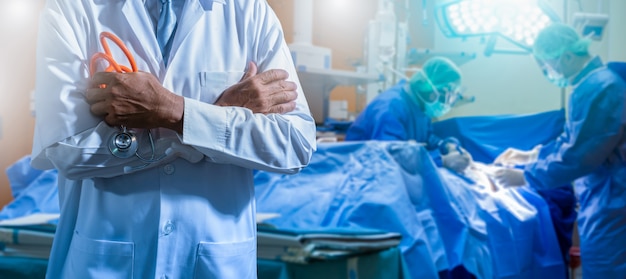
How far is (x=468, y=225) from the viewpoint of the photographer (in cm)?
208

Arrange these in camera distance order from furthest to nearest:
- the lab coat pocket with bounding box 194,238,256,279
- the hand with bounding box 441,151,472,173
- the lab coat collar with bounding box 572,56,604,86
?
the hand with bounding box 441,151,472,173 < the lab coat collar with bounding box 572,56,604,86 < the lab coat pocket with bounding box 194,238,256,279

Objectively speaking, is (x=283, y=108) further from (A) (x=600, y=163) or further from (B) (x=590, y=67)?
(B) (x=590, y=67)

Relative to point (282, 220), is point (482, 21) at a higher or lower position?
higher

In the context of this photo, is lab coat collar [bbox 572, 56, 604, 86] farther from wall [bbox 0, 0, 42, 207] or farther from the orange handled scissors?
wall [bbox 0, 0, 42, 207]

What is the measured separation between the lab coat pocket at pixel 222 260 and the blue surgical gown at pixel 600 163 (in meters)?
1.76

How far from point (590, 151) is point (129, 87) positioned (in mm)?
1986

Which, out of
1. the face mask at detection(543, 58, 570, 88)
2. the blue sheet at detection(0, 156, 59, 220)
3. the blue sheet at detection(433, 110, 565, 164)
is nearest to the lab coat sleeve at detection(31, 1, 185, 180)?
the blue sheet at detection(0, 156, 59, 220)

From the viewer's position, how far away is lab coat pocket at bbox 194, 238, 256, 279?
0.90 meters

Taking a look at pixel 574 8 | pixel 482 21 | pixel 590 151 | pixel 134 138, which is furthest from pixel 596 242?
pixel 134 138

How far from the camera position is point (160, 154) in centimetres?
87

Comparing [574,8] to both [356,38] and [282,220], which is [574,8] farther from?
[282,220]

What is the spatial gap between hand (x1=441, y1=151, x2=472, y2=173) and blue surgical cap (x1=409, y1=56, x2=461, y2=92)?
475 millimetres

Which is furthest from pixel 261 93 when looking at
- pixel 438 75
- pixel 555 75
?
pixel 438 75

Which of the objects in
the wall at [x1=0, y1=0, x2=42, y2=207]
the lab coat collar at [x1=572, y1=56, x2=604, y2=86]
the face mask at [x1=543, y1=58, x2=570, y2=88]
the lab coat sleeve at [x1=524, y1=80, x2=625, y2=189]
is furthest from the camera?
the wall at [x1=0, y1=0, x2=42, y2=207]
